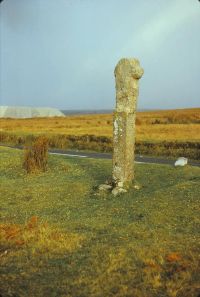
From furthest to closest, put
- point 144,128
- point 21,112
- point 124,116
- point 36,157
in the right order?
point 21,112, point 144,128, point 36,157, point 124,116

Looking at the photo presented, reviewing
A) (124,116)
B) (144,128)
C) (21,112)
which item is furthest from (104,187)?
(21,112)

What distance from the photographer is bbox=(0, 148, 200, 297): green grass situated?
784 cm

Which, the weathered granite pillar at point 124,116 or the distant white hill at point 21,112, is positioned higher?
the weathered granite pillar at point 124,116

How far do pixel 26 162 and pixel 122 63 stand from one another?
746 cm

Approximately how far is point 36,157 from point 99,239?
38.2 ft

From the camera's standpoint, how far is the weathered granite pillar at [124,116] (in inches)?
667

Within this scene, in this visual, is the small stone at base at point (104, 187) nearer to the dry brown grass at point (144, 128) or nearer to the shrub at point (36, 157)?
the shrub at point (36, 157)

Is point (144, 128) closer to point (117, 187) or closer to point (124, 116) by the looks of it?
point (124, 116)

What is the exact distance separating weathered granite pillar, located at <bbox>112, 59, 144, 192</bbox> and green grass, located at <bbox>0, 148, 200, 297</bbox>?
39.9 inches

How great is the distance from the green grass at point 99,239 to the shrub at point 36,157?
298cm

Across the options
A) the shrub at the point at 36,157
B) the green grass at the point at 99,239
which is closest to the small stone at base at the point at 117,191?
the green grass at the point at 99,239

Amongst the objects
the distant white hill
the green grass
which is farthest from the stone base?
the distant white hill

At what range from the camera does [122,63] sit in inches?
669

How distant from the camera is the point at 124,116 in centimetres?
1700
